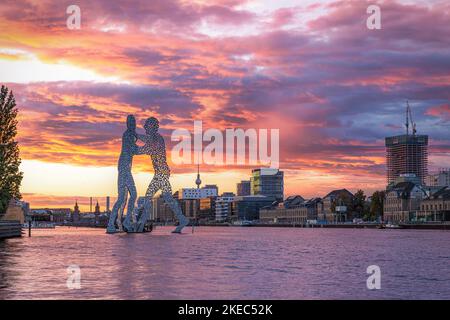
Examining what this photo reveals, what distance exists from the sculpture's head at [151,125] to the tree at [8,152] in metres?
24.4

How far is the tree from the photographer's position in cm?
7812

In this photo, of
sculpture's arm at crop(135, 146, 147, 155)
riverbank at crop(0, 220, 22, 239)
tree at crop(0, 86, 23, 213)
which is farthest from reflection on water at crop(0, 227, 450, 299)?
sculpture's arm at crop(135, 146, 147, 155)

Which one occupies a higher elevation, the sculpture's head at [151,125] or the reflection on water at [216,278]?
the sculpture's head at [151,125]

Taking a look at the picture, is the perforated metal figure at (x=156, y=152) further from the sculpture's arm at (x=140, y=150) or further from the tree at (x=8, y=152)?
the tree at (x=8, y=152)

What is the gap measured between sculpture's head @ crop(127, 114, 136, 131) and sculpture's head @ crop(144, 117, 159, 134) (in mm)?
2912

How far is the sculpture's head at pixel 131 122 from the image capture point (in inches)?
4126

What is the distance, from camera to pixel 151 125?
Result: 10300 centimetres

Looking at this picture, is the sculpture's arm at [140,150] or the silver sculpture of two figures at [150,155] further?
the sculpture's arm at [140,150]

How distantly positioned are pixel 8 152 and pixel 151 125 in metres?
27.3

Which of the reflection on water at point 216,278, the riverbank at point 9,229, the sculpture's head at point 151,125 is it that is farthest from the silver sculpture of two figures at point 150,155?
the reflection on water at point 216,278

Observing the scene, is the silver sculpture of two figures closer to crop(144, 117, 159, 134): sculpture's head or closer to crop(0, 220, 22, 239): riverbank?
crop(144, 117, 159, 134): sculpture's head
